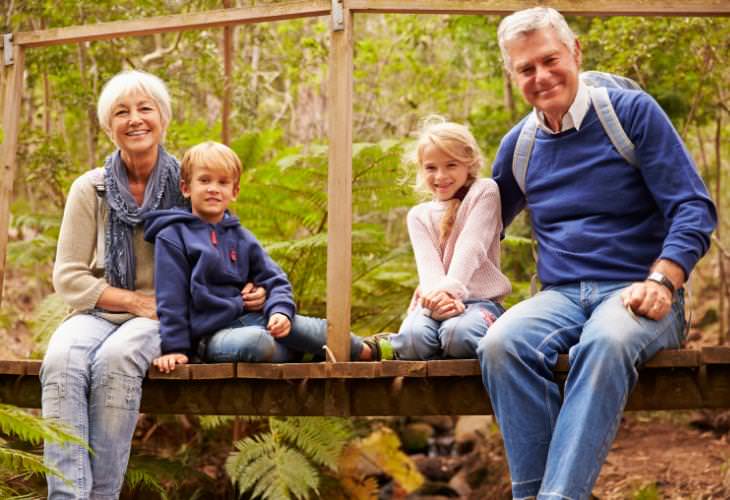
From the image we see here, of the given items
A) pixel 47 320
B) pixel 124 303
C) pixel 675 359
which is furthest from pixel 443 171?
pixel 47 320

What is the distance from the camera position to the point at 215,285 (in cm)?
379

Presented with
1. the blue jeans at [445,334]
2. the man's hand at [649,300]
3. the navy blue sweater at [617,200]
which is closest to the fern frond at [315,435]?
the blue jeans at [445,334]

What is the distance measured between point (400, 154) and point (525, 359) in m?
2.99

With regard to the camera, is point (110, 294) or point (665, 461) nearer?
point (110, 294)

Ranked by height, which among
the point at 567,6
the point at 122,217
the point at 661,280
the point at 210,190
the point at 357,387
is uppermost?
the point at 567,6

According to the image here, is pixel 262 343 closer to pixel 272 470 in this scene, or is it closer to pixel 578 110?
pixel 578 110

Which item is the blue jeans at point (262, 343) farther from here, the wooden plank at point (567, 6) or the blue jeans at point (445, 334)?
the wooden plank at point (567, 6)

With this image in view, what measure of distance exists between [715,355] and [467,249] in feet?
3.45

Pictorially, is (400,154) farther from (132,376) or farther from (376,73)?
(376,73)

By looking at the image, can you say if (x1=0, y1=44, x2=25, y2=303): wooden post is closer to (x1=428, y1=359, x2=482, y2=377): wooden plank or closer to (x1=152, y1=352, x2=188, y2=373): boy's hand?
(x1=152, y1=352, x2=188, y2=373): boy's hand

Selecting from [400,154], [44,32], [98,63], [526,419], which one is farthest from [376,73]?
[526,419]

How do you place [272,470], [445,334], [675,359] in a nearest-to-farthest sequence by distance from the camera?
[675,359]
[445,334]
[272,470]

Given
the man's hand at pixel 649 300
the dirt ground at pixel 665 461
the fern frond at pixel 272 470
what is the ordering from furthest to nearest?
the dirt ground at pixel 665 461 < the fern frond at pixel 272 470 < the man's hand at pixel 649 300

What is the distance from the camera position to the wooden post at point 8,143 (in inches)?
172
